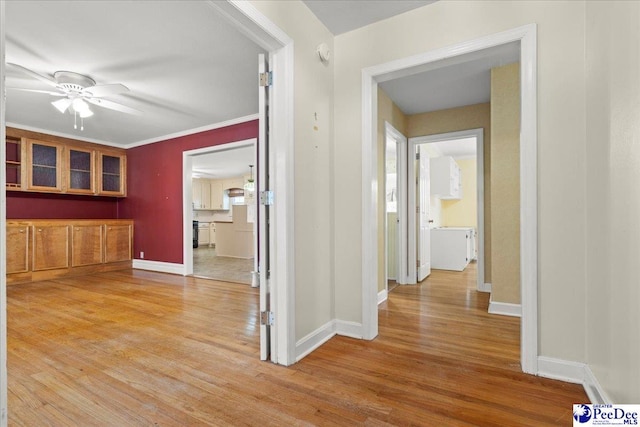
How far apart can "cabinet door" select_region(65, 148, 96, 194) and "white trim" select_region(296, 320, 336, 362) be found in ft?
17.7

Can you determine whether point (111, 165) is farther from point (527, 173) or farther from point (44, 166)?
point (527, 173)

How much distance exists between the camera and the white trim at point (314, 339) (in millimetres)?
2035

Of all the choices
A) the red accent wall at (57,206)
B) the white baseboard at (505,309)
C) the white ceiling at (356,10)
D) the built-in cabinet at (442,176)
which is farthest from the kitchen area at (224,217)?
the built-in cabinet at (442,176)

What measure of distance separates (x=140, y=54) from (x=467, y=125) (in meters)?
3.92

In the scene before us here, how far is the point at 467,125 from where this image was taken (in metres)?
4.15

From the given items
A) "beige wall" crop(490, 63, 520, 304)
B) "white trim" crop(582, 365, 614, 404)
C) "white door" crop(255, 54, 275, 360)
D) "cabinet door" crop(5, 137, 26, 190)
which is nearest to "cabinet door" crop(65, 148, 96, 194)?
"cabinet door" crop(5, 137, 26, 190)

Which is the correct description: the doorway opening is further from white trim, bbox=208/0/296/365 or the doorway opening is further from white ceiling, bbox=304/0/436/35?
white ceiling, bbox=304/0/436/35

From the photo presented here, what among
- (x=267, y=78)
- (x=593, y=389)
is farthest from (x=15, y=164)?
(x=593, y=389)

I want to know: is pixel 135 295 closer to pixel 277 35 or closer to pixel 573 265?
pixel 277 35

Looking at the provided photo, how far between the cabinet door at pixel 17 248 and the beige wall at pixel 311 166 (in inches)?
191

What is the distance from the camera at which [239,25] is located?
68.6 inches

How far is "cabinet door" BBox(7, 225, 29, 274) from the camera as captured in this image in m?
4.40

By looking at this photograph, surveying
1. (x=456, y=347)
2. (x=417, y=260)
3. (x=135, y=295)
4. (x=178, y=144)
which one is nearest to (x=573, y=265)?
(x=456, y=347)

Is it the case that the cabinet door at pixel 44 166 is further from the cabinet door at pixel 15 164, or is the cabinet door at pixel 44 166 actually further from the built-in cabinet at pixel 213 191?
the built-in cabinet at pixel 213 191
